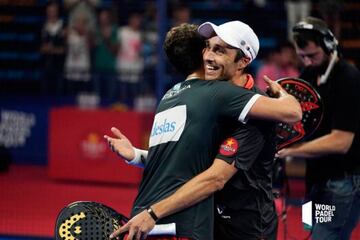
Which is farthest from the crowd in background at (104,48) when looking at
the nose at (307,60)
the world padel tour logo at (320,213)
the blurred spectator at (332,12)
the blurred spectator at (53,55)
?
the world padel tour logo at (320,213)

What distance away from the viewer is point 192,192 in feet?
13.4

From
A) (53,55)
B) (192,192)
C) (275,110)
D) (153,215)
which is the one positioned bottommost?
(53,55)

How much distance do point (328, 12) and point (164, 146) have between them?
7.67 meters

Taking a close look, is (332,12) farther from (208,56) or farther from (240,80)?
(208,56)

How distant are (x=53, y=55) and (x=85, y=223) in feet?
28.3

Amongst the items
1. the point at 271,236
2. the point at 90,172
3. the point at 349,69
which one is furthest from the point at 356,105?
the point at 90,172

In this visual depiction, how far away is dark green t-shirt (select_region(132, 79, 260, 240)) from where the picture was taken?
13.6ft

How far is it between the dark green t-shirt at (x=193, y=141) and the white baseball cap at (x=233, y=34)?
0.21 meters

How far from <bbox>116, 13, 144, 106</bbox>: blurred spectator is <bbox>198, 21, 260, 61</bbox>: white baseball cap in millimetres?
7598

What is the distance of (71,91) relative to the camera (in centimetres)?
1266

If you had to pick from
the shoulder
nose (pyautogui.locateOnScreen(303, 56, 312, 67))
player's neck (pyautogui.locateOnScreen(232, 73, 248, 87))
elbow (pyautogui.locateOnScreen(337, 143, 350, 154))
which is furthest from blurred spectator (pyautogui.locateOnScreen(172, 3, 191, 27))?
player's neck (pyautogui.locateOnScreen(232, 73, 248, 87))

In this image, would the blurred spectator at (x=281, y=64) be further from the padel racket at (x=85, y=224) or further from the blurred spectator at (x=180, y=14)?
the padel racket at (x=85, y=224)

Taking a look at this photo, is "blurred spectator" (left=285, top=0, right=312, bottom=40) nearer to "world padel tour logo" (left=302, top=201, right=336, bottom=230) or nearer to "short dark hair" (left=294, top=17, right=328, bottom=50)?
"short dark hair" (left=294, top=17, right=328, bottom=50)

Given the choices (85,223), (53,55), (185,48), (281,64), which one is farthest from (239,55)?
(53,55)
